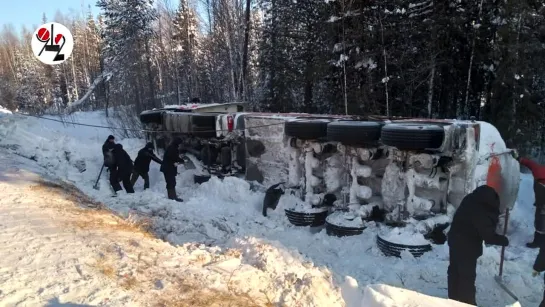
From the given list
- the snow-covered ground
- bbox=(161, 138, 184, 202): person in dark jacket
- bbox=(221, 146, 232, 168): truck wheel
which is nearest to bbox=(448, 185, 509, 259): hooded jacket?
the snow-covered ground

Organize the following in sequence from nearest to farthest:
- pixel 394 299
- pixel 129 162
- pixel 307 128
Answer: pixel 394 299 → pixel 307 128 → pixel 129 162

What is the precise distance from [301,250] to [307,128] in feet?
7.05

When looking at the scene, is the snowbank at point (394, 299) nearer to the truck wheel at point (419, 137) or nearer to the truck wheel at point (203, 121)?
the truck wheel at point (419, 137)

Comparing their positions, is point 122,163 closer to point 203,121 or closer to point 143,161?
point 143,161

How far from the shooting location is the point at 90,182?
10.9 metres

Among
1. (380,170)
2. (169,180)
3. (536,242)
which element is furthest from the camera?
(169,180)

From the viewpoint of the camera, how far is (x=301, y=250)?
629 cm

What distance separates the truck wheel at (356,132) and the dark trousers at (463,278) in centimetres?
247

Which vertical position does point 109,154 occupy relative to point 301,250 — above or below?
above

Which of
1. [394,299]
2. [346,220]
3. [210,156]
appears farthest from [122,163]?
[394,299]

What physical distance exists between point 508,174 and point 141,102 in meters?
19.6

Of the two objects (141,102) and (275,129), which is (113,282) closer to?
(275,129)

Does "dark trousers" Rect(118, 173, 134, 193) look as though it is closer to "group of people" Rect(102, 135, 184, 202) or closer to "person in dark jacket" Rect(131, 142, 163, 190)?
"group of people" Rect(102, 135, 184, 202)

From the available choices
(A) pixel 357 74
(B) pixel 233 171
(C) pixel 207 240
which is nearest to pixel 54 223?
(C) pixel 207 240
